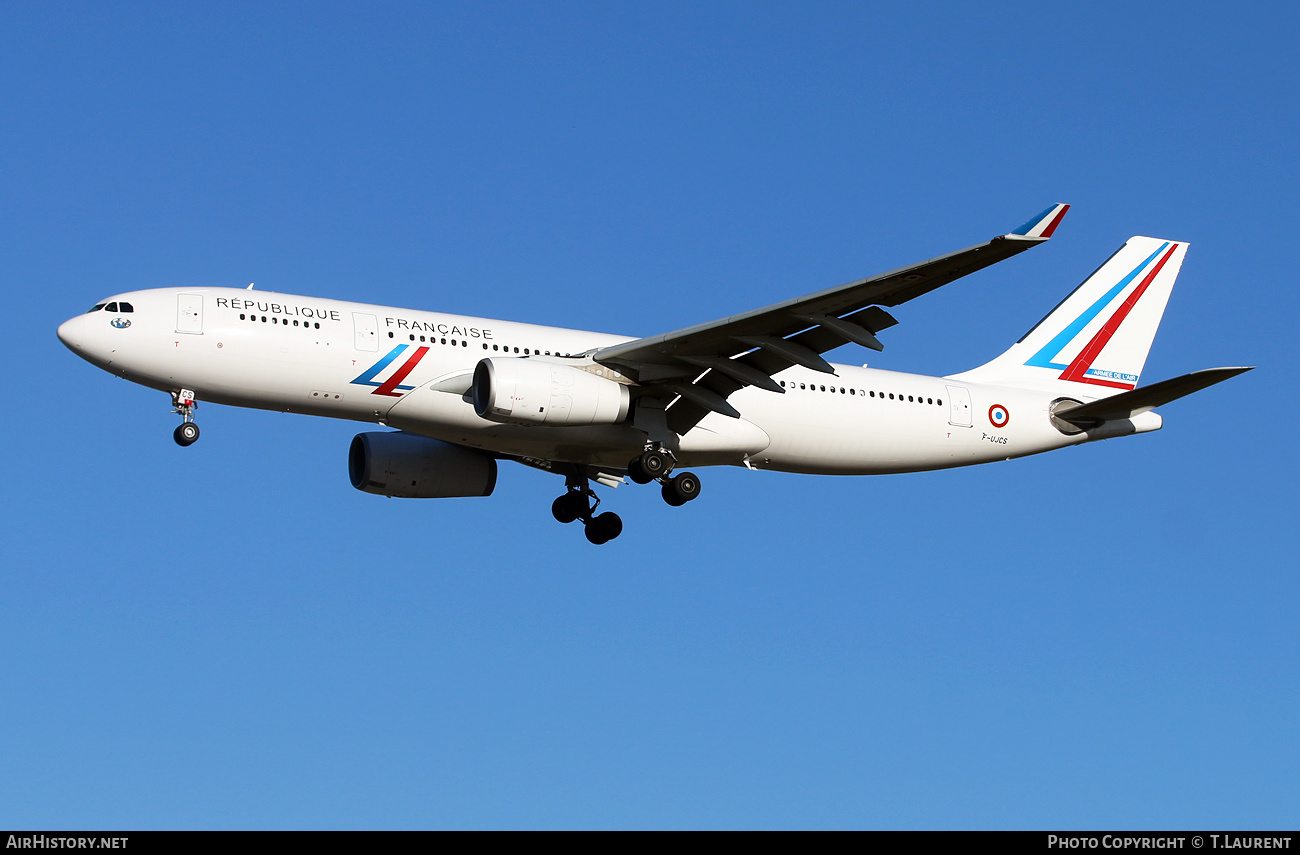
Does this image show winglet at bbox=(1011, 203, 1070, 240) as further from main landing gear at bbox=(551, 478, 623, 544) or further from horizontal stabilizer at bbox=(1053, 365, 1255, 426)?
main landing gear at bbox=(551, 478, 623, 544)

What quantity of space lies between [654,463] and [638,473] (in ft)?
1.46

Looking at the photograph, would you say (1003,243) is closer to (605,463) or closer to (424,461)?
(605,463)

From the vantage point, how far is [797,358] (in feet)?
90.1

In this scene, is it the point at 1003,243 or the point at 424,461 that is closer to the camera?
the point at 1003,243

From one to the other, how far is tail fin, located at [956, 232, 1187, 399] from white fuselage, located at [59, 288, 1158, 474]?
14.4 feet

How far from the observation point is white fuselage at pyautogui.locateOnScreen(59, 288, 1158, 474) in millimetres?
27688

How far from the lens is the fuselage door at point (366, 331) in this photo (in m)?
28.2

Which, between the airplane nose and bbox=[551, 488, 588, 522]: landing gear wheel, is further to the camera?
bbox=[551, 488, 588, 522]: landing gear wheel

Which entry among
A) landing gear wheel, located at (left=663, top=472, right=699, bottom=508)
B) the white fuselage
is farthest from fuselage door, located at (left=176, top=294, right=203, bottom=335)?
landing gear wheel, located at (left=663, top=472, right=699, bottom=508)

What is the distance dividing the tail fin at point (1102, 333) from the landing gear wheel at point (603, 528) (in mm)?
9799

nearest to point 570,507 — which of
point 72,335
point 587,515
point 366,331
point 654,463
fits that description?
point 587,515

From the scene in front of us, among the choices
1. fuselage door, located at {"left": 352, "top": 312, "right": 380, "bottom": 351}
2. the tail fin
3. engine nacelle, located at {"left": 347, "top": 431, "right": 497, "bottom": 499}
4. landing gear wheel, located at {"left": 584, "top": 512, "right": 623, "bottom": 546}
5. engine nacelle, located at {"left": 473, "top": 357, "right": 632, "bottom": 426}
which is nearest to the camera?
engine nacelle, located at {"left": 473, "top": 357, "right": 632, "bottom": 426}
